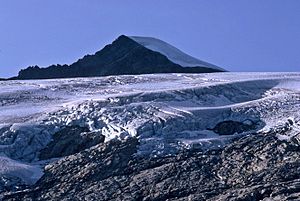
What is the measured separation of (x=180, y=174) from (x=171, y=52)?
41568 mm

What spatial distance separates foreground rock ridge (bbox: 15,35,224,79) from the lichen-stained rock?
105 ft

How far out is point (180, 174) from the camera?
26.0m

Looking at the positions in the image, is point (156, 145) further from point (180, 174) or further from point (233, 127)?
point (233, 127)

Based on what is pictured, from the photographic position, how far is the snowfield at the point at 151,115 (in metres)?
28.8

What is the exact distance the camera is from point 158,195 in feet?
81.7

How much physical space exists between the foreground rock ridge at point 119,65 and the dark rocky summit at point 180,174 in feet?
→ 105

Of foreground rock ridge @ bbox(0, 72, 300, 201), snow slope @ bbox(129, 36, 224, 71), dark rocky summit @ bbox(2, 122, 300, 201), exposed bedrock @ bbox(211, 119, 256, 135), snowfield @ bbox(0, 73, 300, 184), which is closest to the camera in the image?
dark rocky summit @ bbox(2, 122, 300, 201)

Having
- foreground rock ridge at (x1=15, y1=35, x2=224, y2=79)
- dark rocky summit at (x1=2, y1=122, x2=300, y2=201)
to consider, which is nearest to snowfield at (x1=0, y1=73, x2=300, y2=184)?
dark rocky summit at (x1=2, y1=122, x2=300, y2=201)

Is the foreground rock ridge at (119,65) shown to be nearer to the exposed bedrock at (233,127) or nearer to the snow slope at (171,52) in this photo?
the snow slope at (171,52)

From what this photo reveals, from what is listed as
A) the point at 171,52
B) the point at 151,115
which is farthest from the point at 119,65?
the point at 151,115

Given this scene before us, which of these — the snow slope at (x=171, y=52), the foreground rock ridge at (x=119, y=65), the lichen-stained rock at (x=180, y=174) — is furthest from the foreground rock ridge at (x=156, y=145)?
the snow slope at (x=171, y=52)

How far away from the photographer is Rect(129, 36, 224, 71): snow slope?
6350 cm

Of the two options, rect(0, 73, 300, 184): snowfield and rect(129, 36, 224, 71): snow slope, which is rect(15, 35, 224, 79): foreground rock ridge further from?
rect(0, 73, 300, 184): snowfield

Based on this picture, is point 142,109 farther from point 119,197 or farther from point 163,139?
point 119,197
